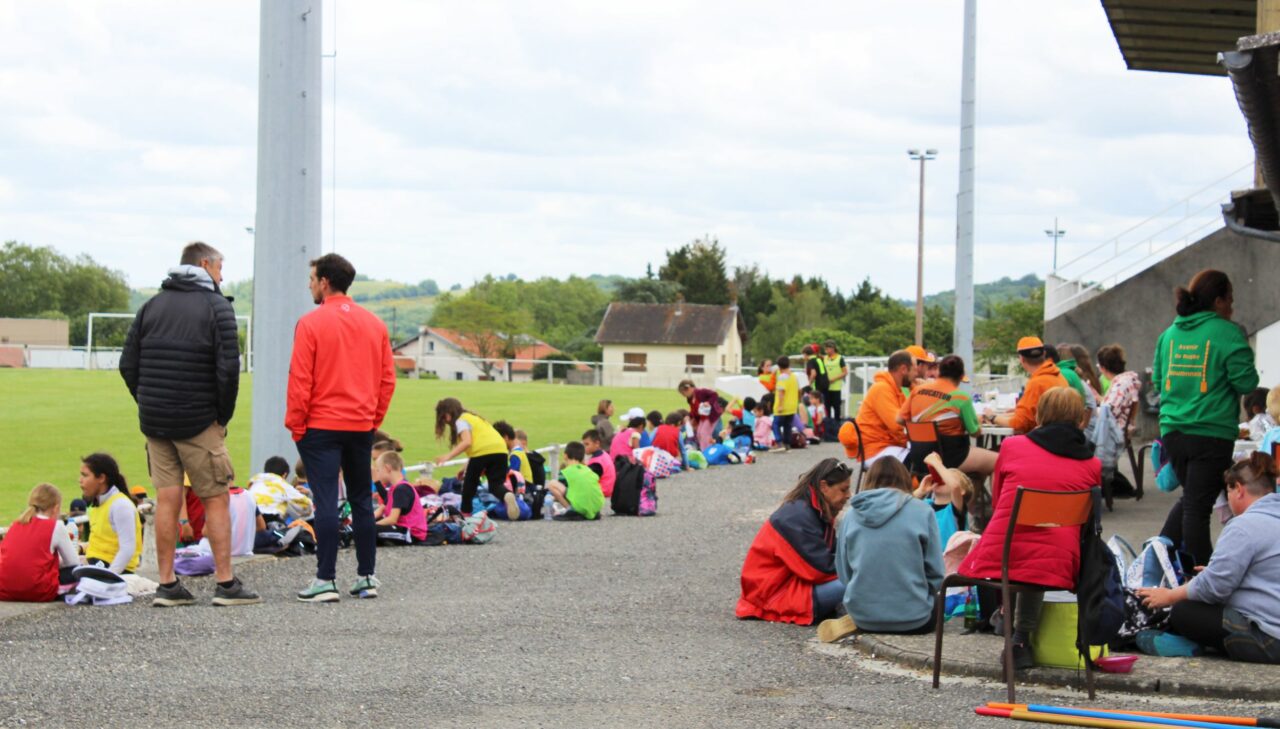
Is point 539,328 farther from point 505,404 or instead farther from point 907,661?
point 907,661

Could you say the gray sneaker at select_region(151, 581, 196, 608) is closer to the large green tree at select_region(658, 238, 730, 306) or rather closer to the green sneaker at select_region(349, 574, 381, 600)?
the green sneaker at select_region(349, 574, 381, 600)

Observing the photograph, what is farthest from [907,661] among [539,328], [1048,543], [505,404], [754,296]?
[539,328]

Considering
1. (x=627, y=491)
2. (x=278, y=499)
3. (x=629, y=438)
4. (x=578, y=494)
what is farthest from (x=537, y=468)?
(x=278, y=499)

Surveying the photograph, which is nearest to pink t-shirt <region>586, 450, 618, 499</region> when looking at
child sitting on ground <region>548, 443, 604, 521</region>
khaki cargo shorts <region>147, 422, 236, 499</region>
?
child sitting on ground <region>548, 443, 604, 521</region>

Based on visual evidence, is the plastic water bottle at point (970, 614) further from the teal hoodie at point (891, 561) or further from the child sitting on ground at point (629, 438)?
the child sitting on ground at point (629, 438)

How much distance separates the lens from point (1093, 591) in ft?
21.2

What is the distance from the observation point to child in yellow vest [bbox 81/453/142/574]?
927 centimetres

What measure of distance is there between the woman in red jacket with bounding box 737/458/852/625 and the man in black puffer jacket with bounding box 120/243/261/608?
121 inches

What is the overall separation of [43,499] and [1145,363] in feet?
70.8

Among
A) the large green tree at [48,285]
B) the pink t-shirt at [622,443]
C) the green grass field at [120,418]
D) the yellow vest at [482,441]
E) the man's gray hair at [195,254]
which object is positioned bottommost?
the green grass field at [120,418]

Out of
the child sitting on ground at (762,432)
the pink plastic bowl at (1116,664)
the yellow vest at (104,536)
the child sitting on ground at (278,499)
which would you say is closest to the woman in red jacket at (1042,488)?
the pink plastic bowl at (1116,664)

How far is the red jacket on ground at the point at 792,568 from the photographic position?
8.55m

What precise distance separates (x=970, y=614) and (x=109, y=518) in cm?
541

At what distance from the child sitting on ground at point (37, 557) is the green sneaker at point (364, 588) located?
1663mm
